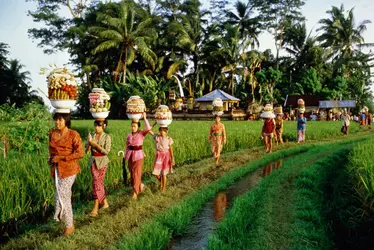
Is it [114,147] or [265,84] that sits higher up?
[265,84]

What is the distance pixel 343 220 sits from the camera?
5016 mm

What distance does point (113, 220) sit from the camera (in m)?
4.61

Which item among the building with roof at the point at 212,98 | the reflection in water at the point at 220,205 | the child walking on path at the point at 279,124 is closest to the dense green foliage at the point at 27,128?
the reflection in water at the point at 220,205

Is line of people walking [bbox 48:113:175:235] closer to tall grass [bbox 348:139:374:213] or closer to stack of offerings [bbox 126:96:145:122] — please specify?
stack of offerings [bbox 126:96:145:122]

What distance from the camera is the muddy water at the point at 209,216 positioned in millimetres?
4238

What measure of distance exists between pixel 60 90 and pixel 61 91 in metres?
0.02

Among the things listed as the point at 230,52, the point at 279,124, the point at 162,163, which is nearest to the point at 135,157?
the point at 162,163

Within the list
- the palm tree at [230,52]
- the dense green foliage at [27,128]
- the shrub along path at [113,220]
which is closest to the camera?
the shrub along path at [113,220]

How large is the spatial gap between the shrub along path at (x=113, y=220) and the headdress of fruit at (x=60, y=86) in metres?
1.72

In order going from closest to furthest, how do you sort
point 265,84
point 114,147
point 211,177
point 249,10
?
point 211,177 < point 114,147 < point 265,84 < point 249,10

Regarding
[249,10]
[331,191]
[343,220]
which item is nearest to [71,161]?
[343,220]

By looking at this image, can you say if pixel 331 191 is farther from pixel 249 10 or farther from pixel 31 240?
pixel 249 10

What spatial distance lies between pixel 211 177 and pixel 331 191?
254 cm

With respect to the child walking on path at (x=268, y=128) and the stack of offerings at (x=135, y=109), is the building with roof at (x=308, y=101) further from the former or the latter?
the stack of offerings at (x=135, y=109)
